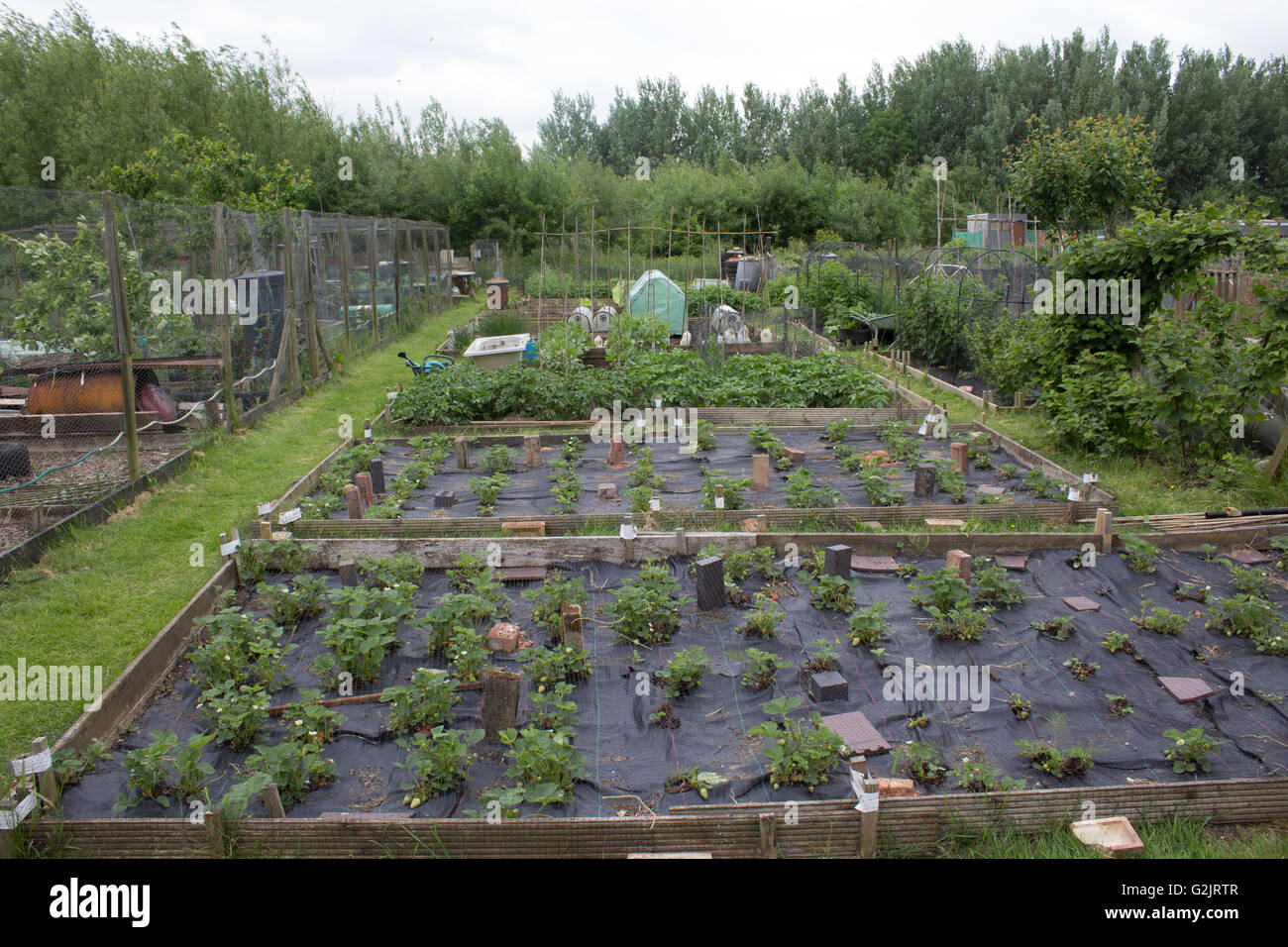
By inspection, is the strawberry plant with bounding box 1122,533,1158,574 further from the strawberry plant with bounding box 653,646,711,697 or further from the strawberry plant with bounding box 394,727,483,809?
the strawberry plant with bounding box 394,727,483,809

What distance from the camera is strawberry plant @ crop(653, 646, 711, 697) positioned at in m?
3.86

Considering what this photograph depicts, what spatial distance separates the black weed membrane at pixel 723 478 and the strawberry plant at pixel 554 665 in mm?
1938

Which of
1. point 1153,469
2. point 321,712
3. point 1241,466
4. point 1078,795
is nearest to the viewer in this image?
point 1078,795

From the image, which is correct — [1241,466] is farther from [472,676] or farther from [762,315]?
[762,315]

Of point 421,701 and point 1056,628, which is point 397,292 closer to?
point 421,701

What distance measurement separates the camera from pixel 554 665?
3910 millimetres

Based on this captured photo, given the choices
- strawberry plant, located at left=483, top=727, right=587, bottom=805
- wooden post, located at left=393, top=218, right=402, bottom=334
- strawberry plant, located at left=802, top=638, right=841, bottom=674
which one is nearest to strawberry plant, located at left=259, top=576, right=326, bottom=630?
strawberry plant, located at left=483, top=727, right=587, bottom=805

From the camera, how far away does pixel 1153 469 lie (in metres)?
7.07

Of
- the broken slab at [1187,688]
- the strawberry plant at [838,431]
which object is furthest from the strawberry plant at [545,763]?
the strawberry plant at [838,431]

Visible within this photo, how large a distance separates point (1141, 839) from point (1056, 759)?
1.50ft

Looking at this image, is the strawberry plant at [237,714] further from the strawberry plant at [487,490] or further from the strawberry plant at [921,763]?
the strawberry plant at [487,490]

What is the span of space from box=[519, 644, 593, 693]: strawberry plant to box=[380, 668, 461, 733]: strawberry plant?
0.39 metres
